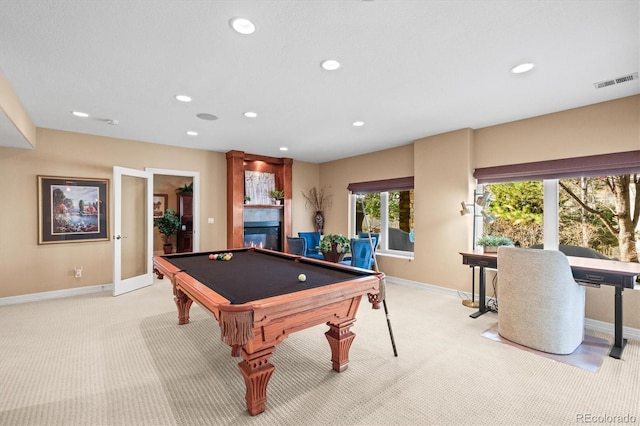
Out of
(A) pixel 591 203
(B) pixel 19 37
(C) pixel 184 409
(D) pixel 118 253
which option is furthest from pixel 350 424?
(D) pixel 118 253

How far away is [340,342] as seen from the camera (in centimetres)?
236

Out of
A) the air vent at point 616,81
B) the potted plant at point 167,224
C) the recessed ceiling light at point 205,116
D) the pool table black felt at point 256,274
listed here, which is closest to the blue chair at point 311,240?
the pool table black felt at point 256,274

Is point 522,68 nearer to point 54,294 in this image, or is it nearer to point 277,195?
point 277,195

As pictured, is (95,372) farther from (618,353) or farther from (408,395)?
(618,353)

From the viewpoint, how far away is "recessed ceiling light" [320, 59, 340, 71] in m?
2.48

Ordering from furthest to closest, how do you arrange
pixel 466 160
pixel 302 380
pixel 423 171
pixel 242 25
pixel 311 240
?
pixel 311 240, pixel 423 171, pixel 466 160, pixel 302 380, pixel 242 25

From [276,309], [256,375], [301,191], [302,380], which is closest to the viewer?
[276,309]

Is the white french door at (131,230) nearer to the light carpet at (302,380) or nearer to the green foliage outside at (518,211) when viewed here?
the light carpet at (302,380)

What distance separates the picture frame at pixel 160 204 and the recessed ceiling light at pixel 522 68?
8.20 m

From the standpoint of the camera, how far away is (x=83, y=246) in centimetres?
473

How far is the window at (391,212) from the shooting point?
561 cm

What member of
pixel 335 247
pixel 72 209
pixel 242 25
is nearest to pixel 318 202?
pixel 335 247

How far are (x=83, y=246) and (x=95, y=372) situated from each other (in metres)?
3.16

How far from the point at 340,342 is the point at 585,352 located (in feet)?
7.71
